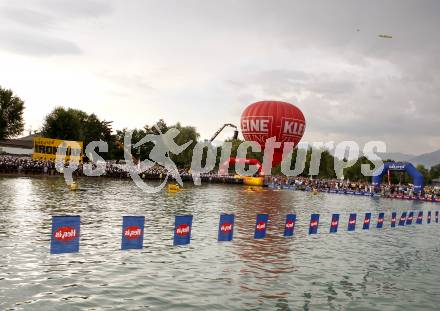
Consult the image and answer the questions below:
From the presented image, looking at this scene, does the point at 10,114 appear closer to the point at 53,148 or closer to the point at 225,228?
the point at 53,148

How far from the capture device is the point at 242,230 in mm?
25859

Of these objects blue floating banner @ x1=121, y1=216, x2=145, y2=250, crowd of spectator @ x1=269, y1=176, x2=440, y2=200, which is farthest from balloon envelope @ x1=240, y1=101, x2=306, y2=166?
blue floating banner @ x1=121, y1=216, x2=145, y2=250

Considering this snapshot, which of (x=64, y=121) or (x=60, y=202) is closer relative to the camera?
(x=60, y=202)

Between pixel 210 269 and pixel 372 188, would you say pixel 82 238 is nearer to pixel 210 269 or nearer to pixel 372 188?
pixel 210 269

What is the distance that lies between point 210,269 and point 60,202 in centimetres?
1996

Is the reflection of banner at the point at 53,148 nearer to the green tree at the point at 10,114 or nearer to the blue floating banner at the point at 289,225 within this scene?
the green tree at the point at 10,114

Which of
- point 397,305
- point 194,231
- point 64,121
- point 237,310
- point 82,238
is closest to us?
point 237,310

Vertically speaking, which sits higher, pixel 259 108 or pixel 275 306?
pixel 259 108

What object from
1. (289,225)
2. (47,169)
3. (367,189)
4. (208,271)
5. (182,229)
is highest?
(367,189)

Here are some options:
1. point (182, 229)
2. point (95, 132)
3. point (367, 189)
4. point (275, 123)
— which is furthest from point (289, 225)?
point (95, 132)

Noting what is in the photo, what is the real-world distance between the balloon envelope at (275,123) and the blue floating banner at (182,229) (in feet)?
217

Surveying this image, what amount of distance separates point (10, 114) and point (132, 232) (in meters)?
82.1

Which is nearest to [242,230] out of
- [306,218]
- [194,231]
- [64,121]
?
[194,231]

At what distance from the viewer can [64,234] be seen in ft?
47.3
